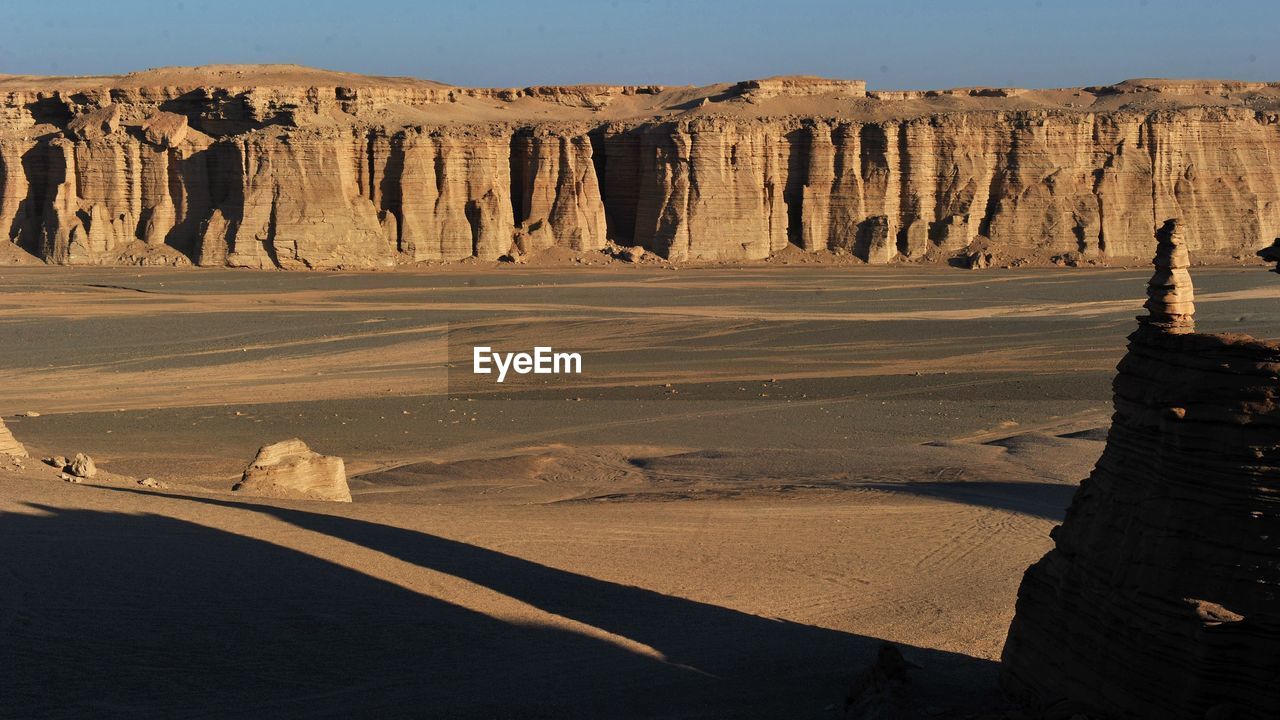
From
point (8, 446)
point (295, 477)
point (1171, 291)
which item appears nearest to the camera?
point (1171, 291)

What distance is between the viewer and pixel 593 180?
51.2m

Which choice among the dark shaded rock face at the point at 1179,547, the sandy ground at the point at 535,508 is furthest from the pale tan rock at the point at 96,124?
the dark shaded rock face at the point at 1179,547

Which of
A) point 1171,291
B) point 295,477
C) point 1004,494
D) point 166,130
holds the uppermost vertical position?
point 166,130

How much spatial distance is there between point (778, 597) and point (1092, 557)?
4.38 metres

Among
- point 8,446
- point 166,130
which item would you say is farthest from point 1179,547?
point 166,130

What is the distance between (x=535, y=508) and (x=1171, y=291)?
8884 mm

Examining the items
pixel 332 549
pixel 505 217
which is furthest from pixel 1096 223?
pixel 332 549

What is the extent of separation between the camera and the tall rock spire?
742cm

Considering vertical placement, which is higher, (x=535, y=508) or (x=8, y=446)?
(x=8, y=446)

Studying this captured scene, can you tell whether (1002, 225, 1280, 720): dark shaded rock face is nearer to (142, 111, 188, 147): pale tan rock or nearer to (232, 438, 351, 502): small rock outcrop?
(232, 438, 351, 502): small rock outcrop

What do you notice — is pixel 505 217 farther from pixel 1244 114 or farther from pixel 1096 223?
pixel 1244 114

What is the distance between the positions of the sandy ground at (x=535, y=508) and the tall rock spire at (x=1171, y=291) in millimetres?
2450

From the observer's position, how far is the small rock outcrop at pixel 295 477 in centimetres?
1593

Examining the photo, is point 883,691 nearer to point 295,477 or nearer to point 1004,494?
point 1004,494
